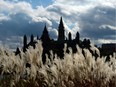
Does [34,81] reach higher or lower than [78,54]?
lower

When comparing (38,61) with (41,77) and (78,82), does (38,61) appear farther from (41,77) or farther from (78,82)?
(78,82)

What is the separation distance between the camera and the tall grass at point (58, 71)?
877 centimetres

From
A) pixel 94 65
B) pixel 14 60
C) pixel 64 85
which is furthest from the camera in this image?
pixel 14 60

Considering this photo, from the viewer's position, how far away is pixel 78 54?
9344 millimetres

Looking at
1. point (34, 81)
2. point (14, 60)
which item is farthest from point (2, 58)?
point (34, 81)

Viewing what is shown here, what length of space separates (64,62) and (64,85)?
0.75 m

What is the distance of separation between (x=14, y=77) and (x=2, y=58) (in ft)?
2.12

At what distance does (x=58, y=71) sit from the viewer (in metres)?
8.78

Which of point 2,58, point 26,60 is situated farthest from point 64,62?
point 2,58

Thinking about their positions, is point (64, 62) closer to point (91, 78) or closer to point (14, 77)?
point (91, 78)

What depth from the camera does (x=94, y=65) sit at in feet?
29.6

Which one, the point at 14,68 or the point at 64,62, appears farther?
the point at 14,68

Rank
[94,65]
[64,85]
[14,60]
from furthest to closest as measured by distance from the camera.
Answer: [14,60], [94,65], [64,85]

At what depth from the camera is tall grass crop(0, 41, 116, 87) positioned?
8773 mm
